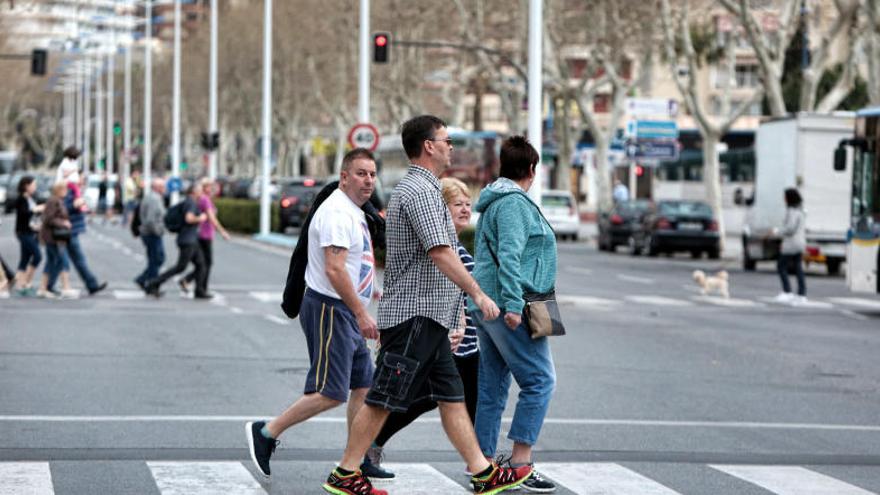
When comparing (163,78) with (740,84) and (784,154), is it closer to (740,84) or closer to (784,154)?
(740,84)

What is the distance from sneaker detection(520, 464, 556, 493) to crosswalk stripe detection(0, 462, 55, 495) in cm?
229

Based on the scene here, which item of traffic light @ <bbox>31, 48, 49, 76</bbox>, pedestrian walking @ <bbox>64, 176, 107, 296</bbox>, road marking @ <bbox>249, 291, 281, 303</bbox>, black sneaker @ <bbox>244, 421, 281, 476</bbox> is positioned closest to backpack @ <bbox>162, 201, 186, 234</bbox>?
pedestrian walking @ <bbox>64, 176, 107, 296</bbox>

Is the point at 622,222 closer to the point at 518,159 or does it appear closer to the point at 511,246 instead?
the point at 518,159

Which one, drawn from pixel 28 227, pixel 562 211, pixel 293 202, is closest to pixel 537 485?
pixel 28 227

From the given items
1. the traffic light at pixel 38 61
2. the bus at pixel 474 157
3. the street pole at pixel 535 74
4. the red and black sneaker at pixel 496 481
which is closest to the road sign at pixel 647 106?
the bus at pixel 474 157

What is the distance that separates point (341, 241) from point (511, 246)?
0.82 metres

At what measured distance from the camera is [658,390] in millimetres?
14180

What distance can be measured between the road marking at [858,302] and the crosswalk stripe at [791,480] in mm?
16084

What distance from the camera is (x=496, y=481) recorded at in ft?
28.4

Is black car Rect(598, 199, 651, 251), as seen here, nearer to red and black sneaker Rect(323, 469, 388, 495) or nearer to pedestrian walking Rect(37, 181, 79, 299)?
pedestrian walking Rect(37, 181, 79, 299)

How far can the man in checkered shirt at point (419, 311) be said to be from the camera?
8344 mm

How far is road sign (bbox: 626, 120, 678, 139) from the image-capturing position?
53.5 meters

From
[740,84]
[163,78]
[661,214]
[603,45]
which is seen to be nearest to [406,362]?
[661,214]

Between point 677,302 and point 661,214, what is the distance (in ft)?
58.3
